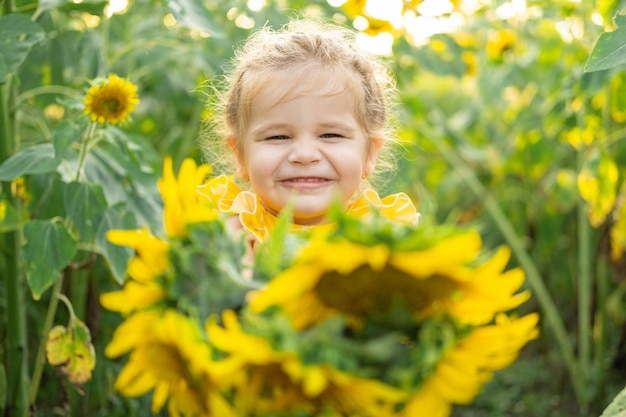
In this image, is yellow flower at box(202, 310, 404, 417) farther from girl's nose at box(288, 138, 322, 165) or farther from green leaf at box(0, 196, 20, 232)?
green leaf at box(0, 196, 20, 232)

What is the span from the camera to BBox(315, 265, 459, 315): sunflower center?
0.71 m

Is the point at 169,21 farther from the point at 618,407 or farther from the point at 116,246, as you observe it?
the point at 618,407

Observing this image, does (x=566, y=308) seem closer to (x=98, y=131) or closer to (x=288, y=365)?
(x=98, y=131)

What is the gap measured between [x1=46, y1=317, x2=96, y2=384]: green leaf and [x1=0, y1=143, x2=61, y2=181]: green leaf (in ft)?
0.93

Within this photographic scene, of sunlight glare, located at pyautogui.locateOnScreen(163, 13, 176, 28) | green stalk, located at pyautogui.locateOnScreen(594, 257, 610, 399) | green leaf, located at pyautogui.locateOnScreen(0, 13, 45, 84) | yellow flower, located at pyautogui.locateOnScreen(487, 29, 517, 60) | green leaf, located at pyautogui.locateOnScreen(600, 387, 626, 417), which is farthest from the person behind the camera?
yellow flower, located at pyautogui.locateOnScreen(487, 29, 517, 60)

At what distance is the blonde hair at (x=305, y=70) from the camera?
1.29 m

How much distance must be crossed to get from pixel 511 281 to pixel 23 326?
3.73ft

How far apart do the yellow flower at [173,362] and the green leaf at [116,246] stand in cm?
62

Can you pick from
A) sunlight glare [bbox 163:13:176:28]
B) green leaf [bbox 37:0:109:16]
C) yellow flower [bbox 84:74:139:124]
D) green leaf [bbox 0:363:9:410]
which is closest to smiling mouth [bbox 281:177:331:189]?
yellow flower [bbox 84:74:139:124]

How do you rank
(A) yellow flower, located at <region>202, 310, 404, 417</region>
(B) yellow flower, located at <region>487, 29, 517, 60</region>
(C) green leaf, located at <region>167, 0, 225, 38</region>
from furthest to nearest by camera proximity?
1. (B) yellow flower, located at <region>487, 29, 517, 60</region>
2. (C) green leaf, located at <region>167, 0, 225, 38</region>
3. (A) yellow flower, located at <region>202, 310, 404, 417</region>

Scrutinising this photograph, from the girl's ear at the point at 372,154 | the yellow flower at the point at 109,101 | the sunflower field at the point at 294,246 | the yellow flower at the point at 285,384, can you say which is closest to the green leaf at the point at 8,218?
the sunflower field at the point at 294,246

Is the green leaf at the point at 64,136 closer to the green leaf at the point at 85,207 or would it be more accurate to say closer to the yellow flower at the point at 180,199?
the green leaf at the point at 85,207

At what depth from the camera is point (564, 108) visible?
222cm

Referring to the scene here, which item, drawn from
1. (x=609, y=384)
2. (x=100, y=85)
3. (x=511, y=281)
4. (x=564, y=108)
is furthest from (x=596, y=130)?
(x=511, y=281)
